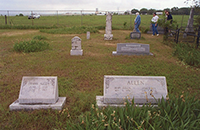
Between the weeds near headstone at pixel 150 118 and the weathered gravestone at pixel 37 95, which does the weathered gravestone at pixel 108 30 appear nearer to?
the weathered gravestone at pixel 37 95

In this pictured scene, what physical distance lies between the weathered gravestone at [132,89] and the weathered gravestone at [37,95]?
3.45ft

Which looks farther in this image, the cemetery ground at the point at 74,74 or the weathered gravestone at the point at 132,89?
the weathered gravestone at the point at 132,89

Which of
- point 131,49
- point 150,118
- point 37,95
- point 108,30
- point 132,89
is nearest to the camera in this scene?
point 150,118

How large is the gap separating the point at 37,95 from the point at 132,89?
203cm

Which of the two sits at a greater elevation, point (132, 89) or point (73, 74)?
point (132, 89)

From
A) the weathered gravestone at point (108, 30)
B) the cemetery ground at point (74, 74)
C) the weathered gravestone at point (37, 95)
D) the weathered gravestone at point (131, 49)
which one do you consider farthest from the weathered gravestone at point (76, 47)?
the weathered gravestone at point (108, 30)

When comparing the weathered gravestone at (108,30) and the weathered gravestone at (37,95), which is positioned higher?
the weathered gravestone at (108,30)

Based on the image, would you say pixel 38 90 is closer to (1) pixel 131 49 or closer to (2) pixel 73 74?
(2) pixel 73 74

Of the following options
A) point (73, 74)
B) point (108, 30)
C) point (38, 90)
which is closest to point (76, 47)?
point (73, 74)

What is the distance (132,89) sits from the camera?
351 centimetres

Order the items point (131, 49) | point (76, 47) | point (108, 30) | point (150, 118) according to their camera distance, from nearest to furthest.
Answer: point (150, 118), point (76, 47), point (131, 49), point (108, 30)

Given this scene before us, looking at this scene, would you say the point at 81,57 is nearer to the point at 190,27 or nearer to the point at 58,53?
the point at 58,53

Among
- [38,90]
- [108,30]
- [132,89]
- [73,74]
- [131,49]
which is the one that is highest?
[108,30]

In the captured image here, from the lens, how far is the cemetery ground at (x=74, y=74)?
132 inches
